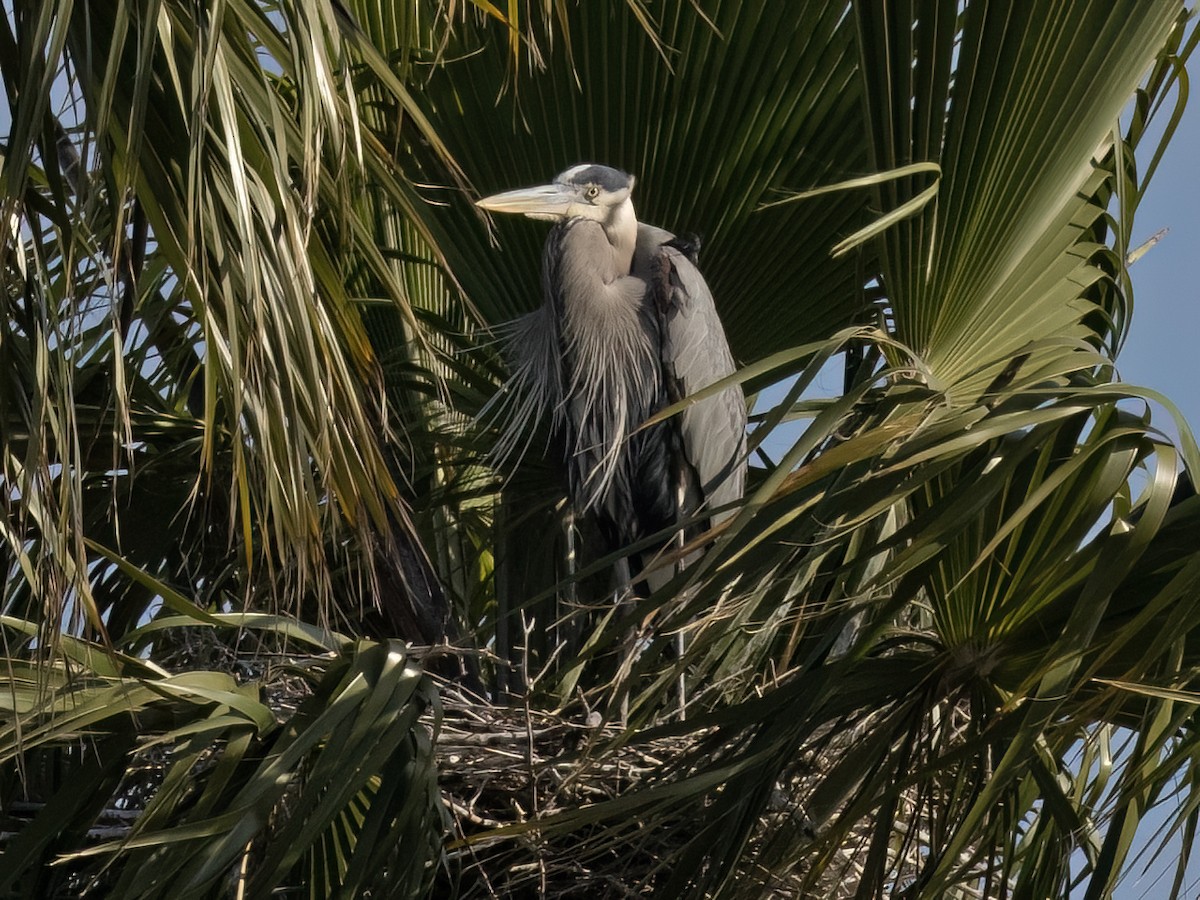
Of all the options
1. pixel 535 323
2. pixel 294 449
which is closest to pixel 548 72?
pixel 535 323

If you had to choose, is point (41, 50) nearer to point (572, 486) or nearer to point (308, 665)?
point (308, 665)

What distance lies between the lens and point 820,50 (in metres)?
2.43

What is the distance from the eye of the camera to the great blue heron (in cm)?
297

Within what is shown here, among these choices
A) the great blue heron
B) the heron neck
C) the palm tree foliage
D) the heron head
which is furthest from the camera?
the heron neck

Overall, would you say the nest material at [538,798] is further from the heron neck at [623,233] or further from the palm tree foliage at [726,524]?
the heron neck at [623,233]

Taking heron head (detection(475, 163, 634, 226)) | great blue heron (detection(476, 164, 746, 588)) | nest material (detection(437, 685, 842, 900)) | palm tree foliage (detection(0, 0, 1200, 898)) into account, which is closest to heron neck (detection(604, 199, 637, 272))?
great blue heron (detection(476, 164, 746, 588))

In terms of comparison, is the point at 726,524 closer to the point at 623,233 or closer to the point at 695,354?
the point at 695,354

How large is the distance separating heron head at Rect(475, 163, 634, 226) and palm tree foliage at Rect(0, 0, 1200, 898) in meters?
0.46

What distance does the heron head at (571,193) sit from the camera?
2.84 metres

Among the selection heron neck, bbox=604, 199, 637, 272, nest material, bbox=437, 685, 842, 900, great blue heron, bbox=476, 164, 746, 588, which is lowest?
nest material, bbox=437, 685, 842, 900

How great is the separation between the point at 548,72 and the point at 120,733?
1.34 metres

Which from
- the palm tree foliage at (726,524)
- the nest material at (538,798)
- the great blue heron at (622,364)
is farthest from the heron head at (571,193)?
the nest material at (538,798)

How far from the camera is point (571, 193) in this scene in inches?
113

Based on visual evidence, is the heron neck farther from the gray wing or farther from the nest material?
the nest material
